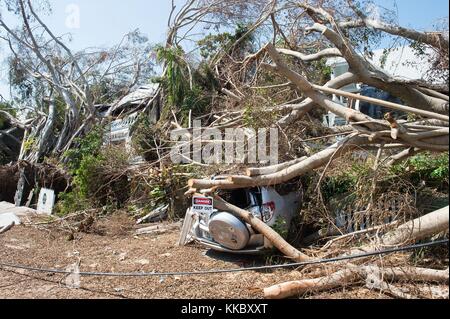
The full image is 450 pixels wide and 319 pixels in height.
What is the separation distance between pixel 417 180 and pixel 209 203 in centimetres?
276

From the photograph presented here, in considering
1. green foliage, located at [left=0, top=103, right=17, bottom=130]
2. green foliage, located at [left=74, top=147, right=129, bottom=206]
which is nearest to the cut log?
green foliage, located at [left=74, top=147, right=129, bottom=206]

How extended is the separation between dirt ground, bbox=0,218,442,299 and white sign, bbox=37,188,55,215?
240 centimetres

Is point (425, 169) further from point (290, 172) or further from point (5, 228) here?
point (5, 228)

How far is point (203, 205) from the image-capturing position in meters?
5.58

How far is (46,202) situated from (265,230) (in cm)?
748

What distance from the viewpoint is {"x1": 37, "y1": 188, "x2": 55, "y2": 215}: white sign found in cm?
1042

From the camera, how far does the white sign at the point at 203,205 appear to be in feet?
18.2

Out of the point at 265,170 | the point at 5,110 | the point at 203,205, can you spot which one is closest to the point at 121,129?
the point at 203,205

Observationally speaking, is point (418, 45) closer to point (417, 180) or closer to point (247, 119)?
point (417, 180)

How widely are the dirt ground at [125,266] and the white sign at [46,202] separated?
240 cm

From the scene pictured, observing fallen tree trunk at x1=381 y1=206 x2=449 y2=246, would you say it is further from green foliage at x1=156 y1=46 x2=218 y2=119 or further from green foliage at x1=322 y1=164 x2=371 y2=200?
green foliage at x1=156 y1=46 x2=218 y2=119

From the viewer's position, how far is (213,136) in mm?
7898

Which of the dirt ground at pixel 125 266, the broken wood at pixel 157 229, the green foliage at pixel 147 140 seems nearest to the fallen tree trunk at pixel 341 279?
the dirt ground at pixel 125 266

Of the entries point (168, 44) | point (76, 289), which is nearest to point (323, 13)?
point (76, 289)
